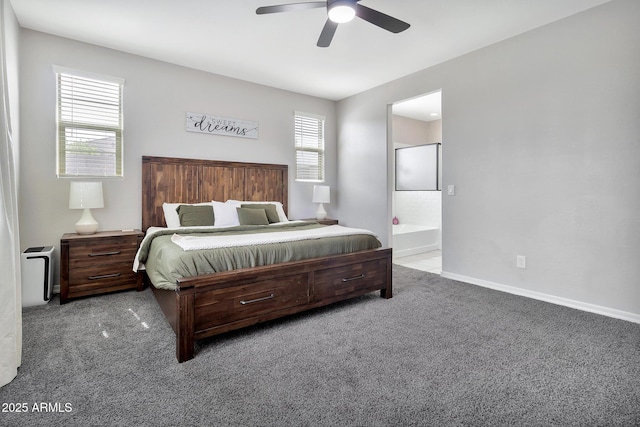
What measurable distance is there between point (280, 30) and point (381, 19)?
1.17m

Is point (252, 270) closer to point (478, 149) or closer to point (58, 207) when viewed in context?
point (58, 207)

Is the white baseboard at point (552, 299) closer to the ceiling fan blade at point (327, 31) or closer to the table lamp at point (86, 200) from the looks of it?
the ceiling fan blade at point (327, 31)

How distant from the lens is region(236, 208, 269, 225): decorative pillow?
3.62 metres

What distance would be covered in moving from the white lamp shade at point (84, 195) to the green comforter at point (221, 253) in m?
0.84

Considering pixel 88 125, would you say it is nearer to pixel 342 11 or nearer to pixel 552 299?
pixel 342 11

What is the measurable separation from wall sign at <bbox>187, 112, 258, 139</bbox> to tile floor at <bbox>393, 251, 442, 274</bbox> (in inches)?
115

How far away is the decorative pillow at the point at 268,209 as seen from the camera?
13.1ft

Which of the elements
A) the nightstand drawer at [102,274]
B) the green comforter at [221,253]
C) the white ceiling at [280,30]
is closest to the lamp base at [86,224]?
the nightstand drawer at [102,274]

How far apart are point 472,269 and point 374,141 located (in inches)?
91.3

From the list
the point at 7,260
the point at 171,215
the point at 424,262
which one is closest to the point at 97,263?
the point at 171,215

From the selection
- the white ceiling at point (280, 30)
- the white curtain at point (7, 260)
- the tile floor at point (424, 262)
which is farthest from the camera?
the tile floor at point (424, 262)

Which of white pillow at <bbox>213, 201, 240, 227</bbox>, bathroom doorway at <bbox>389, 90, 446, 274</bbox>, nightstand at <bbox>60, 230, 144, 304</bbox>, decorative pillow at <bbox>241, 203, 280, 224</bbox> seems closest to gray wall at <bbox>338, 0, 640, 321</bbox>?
bathroom doorway at <bbox>389, 90, 446, 274</bbox>

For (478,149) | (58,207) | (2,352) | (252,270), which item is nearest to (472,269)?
(478,149)

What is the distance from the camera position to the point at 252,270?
2258mm
